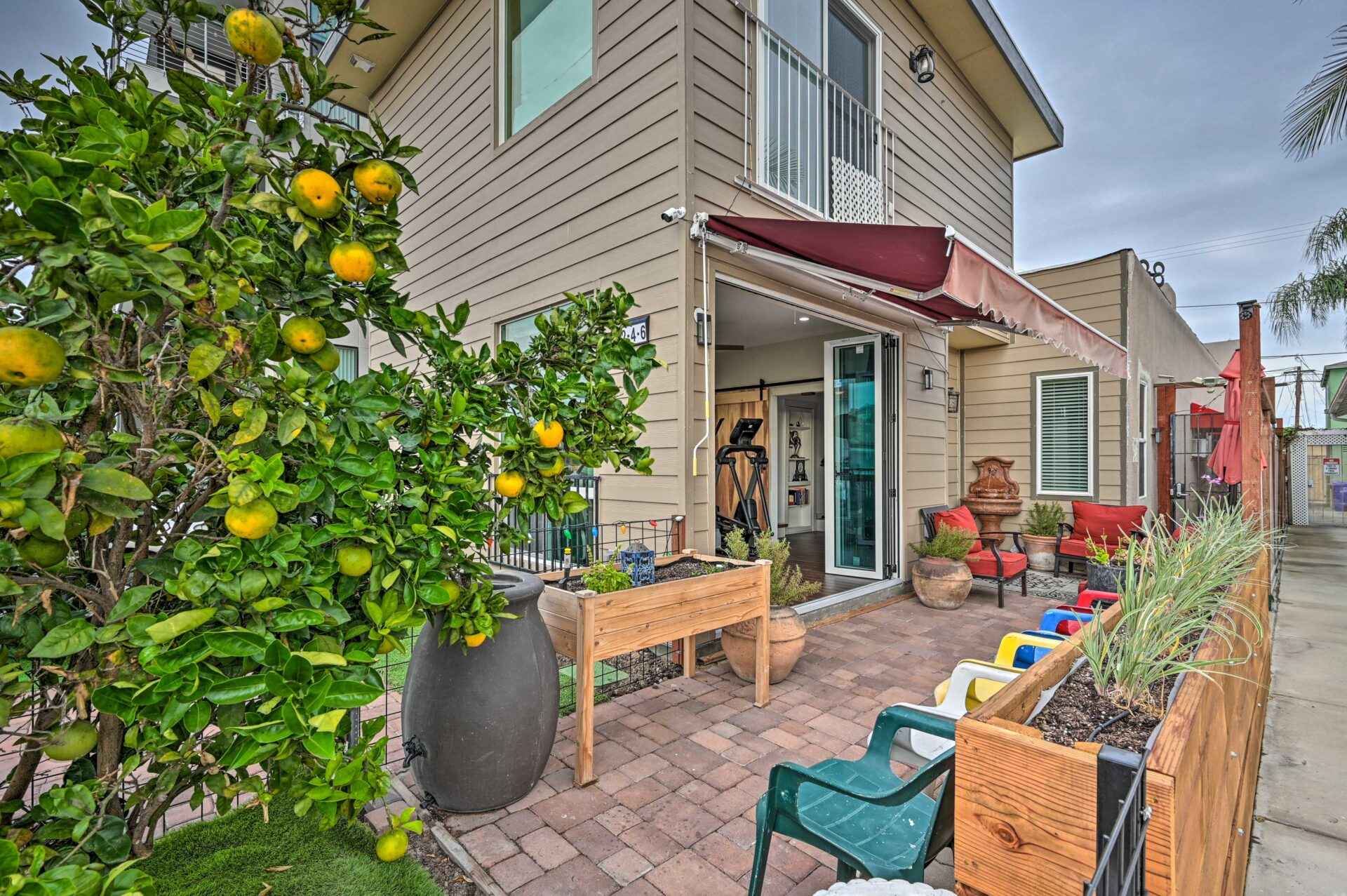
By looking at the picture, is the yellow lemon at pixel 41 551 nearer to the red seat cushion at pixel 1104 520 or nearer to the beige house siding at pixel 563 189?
the beige house siding at pixel 563 189

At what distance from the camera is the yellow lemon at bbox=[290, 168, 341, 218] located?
108 cm

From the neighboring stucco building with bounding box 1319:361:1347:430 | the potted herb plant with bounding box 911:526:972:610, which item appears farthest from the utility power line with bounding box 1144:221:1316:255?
the potted herb plant with bounding box 911:526:972:610

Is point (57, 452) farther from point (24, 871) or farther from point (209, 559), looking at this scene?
point (24, 871)

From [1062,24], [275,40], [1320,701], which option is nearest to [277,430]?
[275,40]

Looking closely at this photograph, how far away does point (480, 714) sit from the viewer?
7.27 ft

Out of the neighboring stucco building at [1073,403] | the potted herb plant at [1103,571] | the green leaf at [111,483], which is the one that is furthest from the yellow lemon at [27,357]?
the neighboring stucco building at [1073,403]

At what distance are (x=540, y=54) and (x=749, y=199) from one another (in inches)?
97.9

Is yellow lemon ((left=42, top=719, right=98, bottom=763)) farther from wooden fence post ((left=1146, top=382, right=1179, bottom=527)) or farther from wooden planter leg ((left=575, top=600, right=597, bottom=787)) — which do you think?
wooden fence post ((left=1146, top=382, right=1179, bottom=527))

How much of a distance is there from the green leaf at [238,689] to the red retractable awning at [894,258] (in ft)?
10.9

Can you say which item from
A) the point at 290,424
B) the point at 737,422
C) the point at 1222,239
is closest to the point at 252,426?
the point at 290,424

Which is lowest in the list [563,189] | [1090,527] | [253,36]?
[1090,527]

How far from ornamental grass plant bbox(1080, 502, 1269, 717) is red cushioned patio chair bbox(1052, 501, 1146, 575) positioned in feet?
17.0

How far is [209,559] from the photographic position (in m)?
1.06

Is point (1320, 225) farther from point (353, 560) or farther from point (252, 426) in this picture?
point (252, 426)
